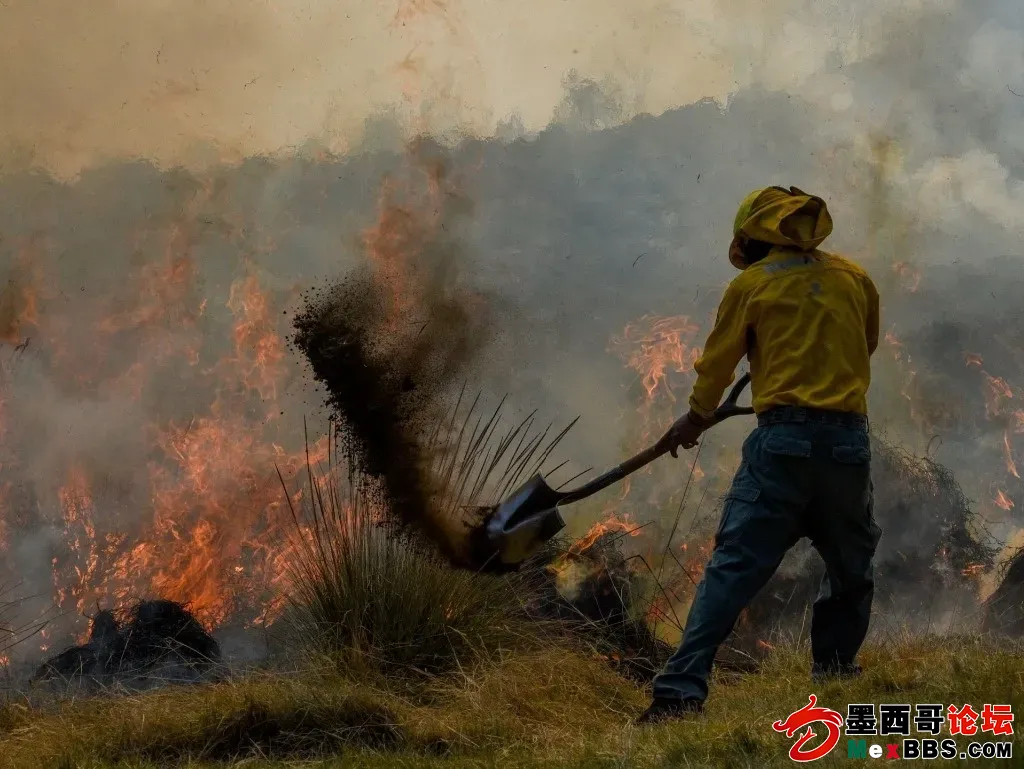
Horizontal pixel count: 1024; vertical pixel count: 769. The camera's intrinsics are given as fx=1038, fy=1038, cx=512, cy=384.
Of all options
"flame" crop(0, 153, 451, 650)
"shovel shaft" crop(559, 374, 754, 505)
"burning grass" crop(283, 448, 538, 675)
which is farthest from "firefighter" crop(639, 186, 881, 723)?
"flame" crop(0, 153, 451, 650)

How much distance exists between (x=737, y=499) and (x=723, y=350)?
633mm

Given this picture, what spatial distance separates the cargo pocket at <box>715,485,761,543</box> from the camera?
429cm

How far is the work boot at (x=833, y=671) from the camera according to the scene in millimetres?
4672

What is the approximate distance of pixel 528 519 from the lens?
5035mm

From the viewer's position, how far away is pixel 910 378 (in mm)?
10180

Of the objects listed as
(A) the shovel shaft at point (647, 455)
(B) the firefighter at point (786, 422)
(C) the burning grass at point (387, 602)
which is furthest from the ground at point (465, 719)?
(A) the shovel shaft at point (647, 455)

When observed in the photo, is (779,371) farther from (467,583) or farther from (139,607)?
(139,607)

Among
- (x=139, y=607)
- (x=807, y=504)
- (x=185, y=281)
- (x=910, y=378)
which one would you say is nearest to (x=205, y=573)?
(x=139, y=607)

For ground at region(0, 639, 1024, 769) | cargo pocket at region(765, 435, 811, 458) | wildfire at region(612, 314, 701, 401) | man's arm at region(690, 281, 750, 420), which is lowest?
ground at region(0, 639, 1024, 769)

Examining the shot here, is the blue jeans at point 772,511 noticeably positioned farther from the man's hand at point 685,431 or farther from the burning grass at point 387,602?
A: the burning grass at point 387,602

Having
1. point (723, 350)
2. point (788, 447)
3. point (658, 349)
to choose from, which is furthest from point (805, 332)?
point (658, 349)

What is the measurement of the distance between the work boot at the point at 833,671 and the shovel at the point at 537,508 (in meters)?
1.22

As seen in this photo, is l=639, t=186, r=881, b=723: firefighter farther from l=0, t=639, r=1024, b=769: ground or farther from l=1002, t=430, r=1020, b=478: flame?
l=1002, t=430, r=1020, b=478: flame

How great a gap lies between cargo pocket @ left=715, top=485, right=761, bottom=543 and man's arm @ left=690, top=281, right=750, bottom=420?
1.27 ft
